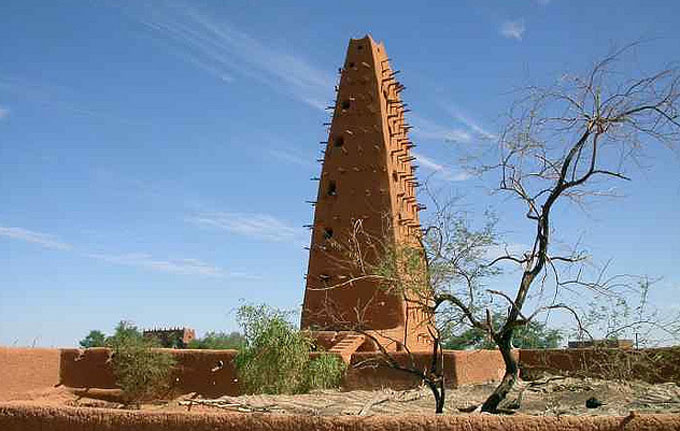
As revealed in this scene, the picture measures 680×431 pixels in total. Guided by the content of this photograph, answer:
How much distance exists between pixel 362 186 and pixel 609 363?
52.0ft

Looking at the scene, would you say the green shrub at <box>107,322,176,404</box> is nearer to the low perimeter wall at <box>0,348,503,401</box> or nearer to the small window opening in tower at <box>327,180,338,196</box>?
the low perimeter wall at <box>0,348,503,401</box>

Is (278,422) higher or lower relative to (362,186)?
lower

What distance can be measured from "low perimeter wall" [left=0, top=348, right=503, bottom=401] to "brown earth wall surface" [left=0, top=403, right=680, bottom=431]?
8.64 metres

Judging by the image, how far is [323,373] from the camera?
1619cm

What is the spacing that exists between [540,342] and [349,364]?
537 centimetres

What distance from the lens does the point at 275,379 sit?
15.7 metres

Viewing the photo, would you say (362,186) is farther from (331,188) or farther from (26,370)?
(26,370)

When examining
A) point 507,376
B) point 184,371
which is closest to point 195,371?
point 184,371

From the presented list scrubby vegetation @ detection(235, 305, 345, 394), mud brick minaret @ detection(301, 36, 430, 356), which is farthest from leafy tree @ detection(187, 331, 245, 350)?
scrubby vegetation @ detection(235, 305, 345, 394)

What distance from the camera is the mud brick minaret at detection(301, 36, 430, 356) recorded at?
82.1 ft

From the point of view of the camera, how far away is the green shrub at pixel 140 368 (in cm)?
2100

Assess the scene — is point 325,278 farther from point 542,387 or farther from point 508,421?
point 508,421

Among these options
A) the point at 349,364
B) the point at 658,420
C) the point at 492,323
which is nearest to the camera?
the point at 658,420

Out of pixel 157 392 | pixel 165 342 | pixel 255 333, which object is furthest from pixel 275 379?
pixel 165 342
